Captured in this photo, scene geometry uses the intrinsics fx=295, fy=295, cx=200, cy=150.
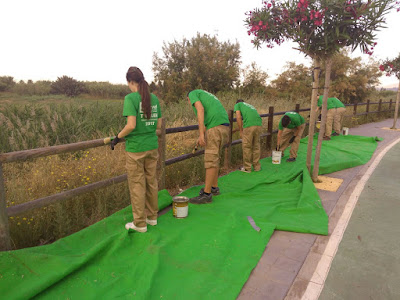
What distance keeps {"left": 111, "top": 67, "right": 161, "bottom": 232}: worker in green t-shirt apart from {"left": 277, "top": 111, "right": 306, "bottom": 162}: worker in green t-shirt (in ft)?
13.5

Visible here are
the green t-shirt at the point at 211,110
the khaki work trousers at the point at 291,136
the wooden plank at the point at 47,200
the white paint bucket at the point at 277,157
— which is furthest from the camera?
the khaki work trousers at the point at 291,136

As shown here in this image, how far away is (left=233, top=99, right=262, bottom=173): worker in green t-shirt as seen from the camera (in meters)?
6.06

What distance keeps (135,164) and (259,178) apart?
3.21 metres

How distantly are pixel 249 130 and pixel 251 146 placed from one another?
37cm

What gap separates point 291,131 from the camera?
7.28 m

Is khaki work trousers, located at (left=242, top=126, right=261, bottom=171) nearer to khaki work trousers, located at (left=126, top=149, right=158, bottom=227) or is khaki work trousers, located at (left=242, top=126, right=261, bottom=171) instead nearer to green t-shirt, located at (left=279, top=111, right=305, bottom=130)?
green t-shirt, located at (left=279, top=111, right=305, bottom=130)

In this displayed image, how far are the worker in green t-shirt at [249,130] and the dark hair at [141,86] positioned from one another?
3.18 metres

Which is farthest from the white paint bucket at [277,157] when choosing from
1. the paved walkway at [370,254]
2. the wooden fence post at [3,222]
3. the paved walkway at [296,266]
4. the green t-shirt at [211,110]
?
the wooden fence post at [3,222]

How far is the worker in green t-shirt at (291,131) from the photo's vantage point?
681cm

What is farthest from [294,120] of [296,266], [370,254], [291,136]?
[296,266]

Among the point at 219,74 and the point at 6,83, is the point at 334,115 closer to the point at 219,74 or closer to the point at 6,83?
the point at 219,74

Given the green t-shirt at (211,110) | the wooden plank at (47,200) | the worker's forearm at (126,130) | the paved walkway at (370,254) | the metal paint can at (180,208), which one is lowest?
the paved walkway at (370,254)

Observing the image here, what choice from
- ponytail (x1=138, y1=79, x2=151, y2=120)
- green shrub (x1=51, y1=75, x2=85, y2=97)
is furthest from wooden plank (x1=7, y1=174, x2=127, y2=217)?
green shrub (x1=51, y1=75, x2=85, y2=97)

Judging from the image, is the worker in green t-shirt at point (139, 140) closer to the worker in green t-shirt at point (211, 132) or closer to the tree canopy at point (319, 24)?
the worker in green t-shirt at point (211, 132)
